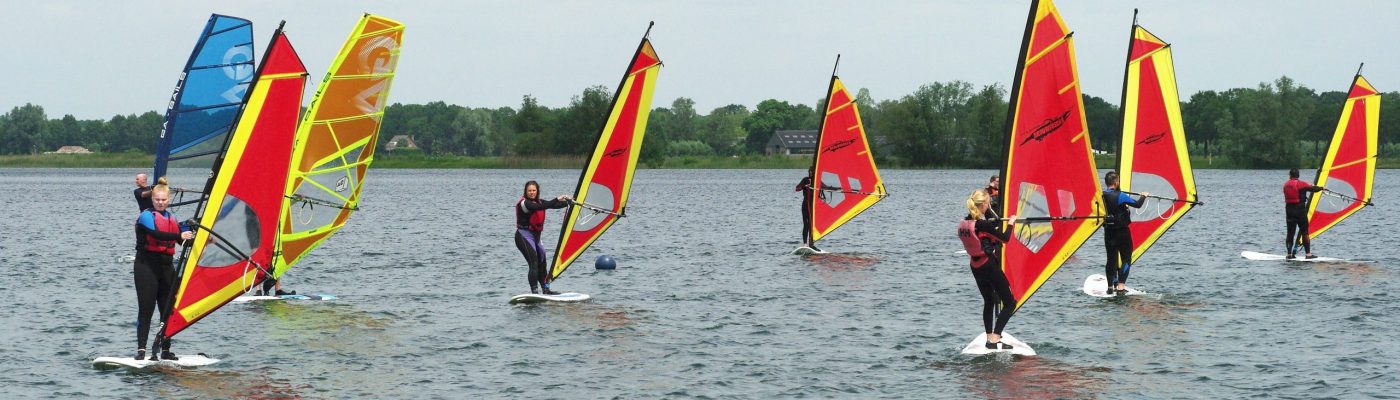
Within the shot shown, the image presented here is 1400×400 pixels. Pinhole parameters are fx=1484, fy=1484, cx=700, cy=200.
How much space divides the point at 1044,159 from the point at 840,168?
15818mm

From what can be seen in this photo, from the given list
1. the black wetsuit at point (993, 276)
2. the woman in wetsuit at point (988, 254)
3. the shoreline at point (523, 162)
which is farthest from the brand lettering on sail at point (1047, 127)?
the shoreline at point (523, 162)

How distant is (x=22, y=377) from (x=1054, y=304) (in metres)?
13.7

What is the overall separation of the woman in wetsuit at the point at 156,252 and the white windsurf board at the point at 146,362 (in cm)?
50

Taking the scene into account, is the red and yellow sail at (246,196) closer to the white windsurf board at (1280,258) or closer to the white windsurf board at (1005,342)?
the white windsurf board at (1005,342)

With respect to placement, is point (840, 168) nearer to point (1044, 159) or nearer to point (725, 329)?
point (725, 329)

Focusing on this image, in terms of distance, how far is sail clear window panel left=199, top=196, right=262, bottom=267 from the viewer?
15.1 metres

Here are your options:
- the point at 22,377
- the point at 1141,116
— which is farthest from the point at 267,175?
the point at 1141,116

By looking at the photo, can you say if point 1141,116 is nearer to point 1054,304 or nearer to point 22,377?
point 1054,304

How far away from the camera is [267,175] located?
1570 centimetres

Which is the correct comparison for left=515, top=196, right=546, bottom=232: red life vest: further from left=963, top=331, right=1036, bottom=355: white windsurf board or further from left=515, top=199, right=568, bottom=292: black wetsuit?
left=963, top=331, right=1036, bottom=355: white windsurf board

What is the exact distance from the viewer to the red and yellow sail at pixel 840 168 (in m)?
31.8

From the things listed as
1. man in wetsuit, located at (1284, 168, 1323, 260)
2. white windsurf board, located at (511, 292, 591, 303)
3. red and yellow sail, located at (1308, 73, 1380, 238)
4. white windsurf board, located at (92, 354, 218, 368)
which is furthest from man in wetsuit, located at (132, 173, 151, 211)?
red and yellow sail, located at (1308, 73, 1380, 238)

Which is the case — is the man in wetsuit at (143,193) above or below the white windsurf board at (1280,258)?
above

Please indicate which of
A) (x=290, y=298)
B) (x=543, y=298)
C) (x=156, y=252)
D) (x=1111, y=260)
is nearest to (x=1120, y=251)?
(x=1111, y=260)
